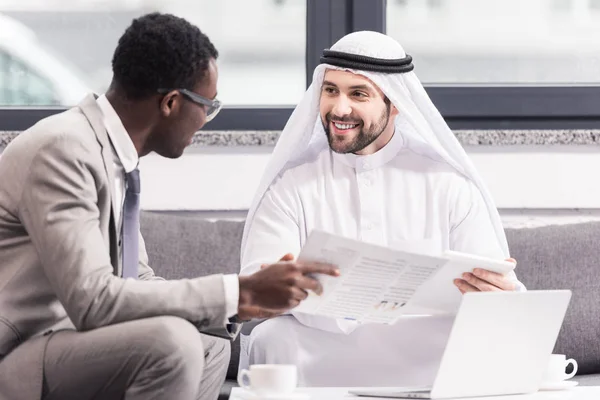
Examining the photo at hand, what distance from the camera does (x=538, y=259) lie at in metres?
3.53

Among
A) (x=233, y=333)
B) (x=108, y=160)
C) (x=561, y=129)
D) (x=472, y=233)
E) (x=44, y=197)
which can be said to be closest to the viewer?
(x=44, y=197)

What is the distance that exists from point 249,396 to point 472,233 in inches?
49.5

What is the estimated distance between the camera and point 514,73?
4.21 metres

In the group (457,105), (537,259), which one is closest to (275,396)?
(537,259)

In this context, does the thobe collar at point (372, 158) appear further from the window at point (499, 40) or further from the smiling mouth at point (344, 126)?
the window at point (499, 40)

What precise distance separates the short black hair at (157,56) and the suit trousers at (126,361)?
0.54m

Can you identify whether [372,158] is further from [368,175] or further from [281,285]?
[281,285]

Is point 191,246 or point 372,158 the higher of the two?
point 372,158

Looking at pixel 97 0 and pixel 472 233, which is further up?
pixel 97 0

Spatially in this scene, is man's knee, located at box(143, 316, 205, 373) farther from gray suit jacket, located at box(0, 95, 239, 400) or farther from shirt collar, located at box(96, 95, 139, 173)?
shirt collar, located at box(96, 95, 139, 173)

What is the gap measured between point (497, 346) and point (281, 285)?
0.53 meters

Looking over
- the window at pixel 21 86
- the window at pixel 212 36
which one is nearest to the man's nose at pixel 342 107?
the window at pixel 212 36

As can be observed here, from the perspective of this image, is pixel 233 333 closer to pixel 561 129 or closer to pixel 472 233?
pixel 472 233

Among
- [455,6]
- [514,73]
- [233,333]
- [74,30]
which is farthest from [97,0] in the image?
[233,333]
